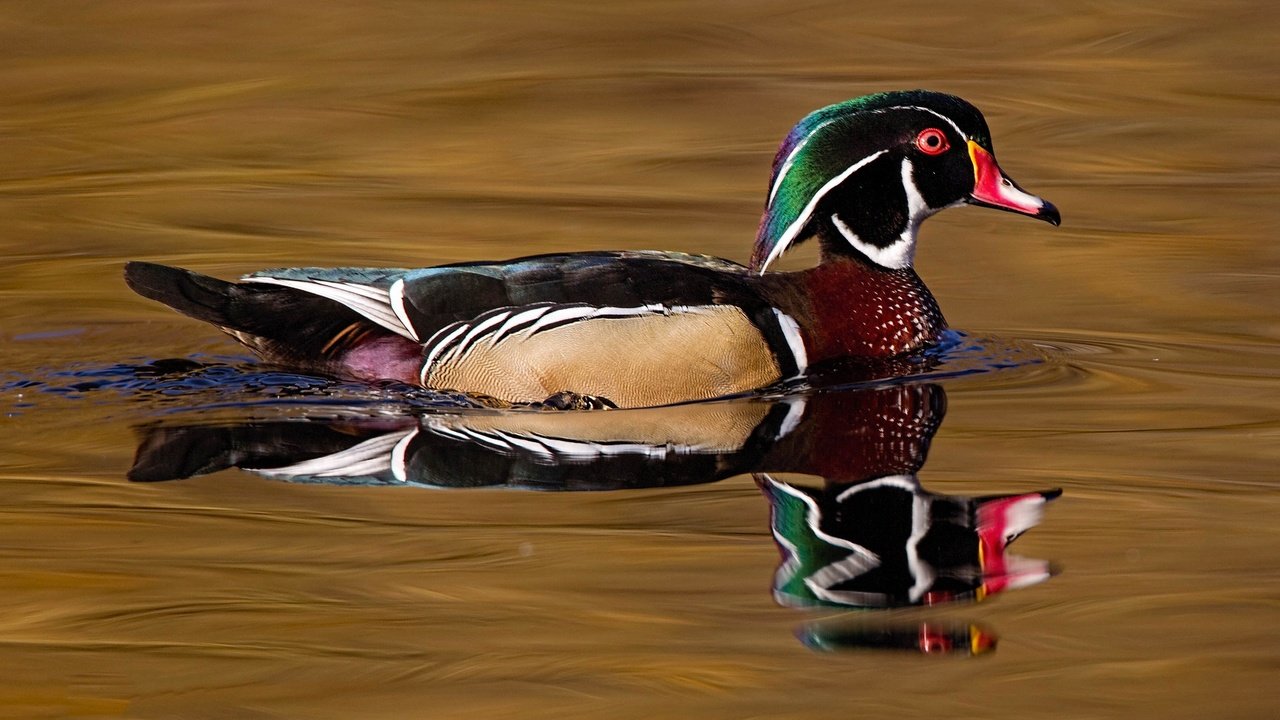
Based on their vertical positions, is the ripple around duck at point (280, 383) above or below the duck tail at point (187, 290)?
below

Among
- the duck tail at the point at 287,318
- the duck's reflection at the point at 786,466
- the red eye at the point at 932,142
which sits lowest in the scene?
the duck's reflection at the point at 786,466

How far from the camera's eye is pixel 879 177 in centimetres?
752

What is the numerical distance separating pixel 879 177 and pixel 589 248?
1855mm

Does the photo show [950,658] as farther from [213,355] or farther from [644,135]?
[644,135]

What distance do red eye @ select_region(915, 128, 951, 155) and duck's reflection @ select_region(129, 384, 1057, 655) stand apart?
0.96 m

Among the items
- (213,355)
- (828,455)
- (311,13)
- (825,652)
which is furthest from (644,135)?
(825,652)

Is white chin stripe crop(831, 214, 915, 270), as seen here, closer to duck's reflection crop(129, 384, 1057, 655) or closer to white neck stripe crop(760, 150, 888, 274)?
white neck stripe crop(760, 150, 888, 274)

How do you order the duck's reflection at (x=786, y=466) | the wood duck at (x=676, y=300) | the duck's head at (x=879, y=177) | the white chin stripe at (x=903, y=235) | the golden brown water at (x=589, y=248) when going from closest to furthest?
the golden brown water at (x=589, y=248), the duck's reflection at (x=786, y=466), the wood duck at (x=676, y=300), the duck's head at (x=879, y=177), the white chin stripe at (x=903, y=235)

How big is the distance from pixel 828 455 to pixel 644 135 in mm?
5358

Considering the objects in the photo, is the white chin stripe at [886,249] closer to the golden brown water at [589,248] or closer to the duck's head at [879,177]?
the duck's head at [879,177]

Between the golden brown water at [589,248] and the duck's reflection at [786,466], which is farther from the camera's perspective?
the duck's reflection at [786,466]

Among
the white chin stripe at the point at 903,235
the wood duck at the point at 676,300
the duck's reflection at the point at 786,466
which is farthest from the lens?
the white chin stripe at the point at 903,235

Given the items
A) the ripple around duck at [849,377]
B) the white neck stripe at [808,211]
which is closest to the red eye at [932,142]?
the white neck stripe at [808,211]

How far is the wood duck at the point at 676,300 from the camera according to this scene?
22.3 feet
